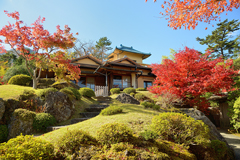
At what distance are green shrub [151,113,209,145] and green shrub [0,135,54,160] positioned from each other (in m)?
2.76

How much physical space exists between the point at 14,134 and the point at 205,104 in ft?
32.7

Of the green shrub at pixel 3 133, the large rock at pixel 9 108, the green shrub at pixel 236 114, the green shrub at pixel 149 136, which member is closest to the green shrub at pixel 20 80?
the large rock at pixel 9 108

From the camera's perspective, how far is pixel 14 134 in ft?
17.2

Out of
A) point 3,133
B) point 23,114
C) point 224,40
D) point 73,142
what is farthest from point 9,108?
point 224,40

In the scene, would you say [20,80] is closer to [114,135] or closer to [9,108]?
[9,108]

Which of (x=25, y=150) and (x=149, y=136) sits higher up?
(x=25, y=150)

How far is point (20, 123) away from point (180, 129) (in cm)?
596

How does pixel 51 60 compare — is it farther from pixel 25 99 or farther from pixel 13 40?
pixel 25 99

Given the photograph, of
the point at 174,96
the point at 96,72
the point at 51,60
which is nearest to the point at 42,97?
the point at 51,60

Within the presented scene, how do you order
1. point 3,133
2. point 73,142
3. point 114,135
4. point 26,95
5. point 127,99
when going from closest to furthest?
point 73,142, point 114,135, point 3,133, point 26,95, point 127,99

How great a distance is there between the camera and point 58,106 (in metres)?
6.75

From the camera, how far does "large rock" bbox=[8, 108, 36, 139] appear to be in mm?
5289

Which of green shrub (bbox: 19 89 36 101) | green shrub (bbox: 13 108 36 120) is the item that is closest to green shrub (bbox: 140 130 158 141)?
green shrub (bbox: 13 108 36 120)

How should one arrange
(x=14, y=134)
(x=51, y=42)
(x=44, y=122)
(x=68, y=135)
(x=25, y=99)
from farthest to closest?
(x=51, y=42) → (x=25, y=99) → (x=44, y=122) → (x=14, y=134) → (x=68, y=135)
